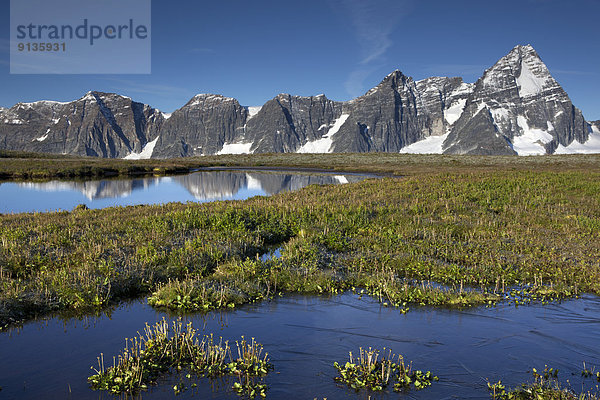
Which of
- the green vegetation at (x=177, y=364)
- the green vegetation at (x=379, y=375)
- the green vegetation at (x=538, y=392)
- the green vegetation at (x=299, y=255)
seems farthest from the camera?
the green vegetation at (x=299, y=255)

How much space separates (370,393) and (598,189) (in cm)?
3589

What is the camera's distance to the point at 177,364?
894 cm

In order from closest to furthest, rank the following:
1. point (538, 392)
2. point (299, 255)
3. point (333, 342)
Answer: point (538, 392), point (333, 342), point (299, 255)

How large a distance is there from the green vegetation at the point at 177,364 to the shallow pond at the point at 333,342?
0.85ft

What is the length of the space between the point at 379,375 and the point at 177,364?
458 centimetres

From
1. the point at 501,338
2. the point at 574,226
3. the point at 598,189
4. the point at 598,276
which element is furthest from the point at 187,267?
the point at 598,189

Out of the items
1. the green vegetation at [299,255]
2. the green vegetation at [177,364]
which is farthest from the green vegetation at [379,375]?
the green vegetation at [299,255]

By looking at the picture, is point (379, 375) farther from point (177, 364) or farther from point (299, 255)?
point (299, 255)

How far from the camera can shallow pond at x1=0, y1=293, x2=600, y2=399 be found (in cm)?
816

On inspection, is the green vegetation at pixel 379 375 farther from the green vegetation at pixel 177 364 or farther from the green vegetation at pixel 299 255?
the green vegetation at pixel 299 255

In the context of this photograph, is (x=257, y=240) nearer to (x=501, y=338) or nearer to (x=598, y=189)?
(x=501, y=338)

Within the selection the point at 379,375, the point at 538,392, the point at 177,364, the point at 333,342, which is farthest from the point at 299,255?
the point at 538,392

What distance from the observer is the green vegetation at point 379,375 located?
8.16 m

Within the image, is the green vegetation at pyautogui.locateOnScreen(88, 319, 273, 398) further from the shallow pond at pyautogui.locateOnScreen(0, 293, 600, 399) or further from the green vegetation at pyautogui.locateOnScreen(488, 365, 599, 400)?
the green vegetation at pyautogui.locateOnScreen(488, 365, 599, 400)
